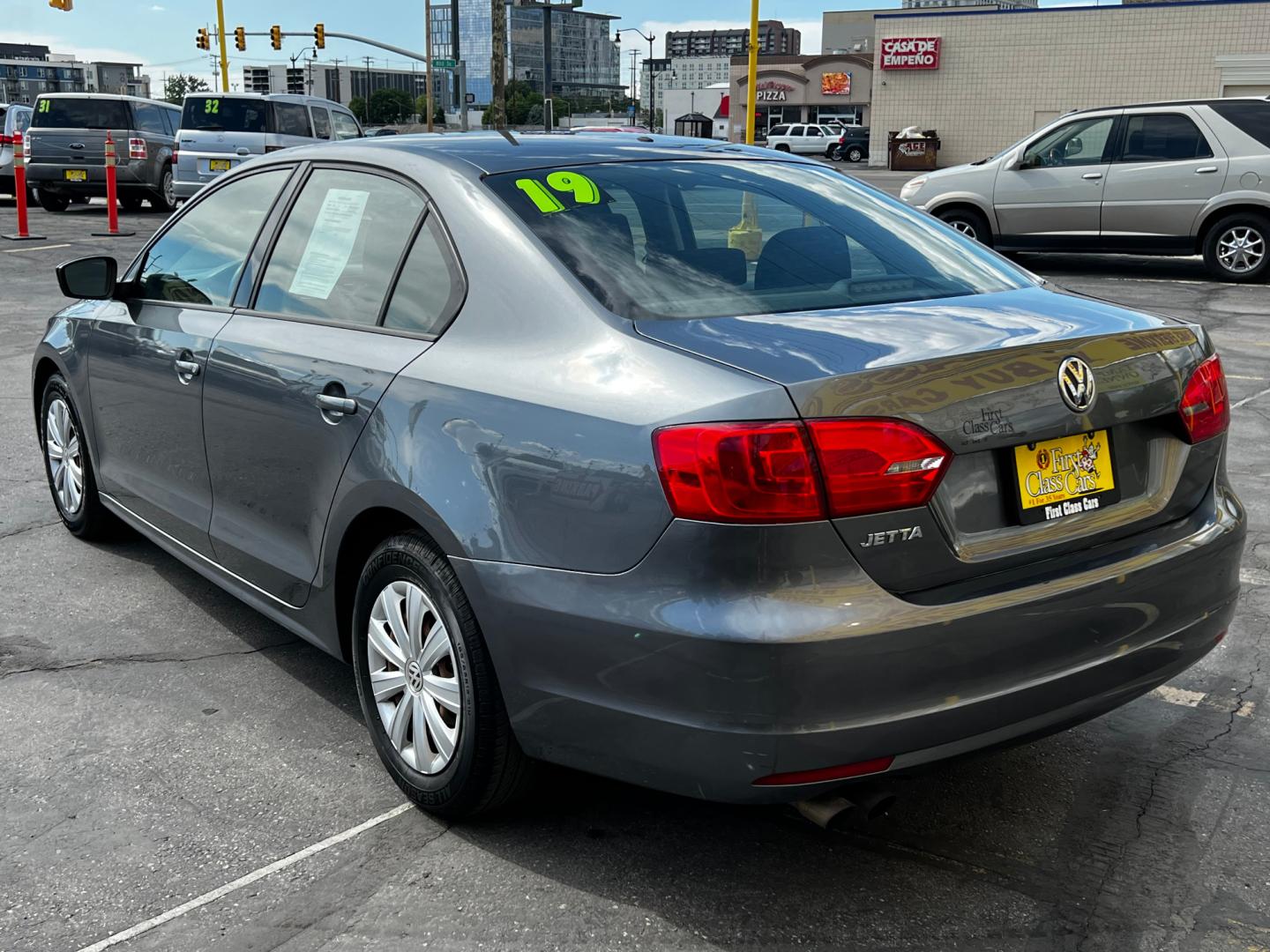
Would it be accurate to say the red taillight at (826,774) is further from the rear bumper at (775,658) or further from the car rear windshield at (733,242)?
the car rear windshield at (733,242)

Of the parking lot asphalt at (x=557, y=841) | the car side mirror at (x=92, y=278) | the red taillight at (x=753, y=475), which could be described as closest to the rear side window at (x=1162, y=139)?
the parking lot asphalt at (x=557, y=841)

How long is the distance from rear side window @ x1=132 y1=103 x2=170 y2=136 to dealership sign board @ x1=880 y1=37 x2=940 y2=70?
31058mm

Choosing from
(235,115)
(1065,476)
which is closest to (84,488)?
(1065,476)

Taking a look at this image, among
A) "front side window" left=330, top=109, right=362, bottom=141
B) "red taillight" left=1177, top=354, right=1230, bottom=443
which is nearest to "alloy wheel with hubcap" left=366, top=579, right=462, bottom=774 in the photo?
"red taillight" left=1177, top=354, right=1230, bottom=443

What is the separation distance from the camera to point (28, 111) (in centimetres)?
2573

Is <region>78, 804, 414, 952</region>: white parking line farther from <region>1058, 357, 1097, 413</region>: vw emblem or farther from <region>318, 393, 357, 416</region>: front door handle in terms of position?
<region>1058, 357, 1097, 413</region>: vw emblem

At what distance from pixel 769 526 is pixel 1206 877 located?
139 centimetres

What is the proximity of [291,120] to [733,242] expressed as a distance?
783 inches

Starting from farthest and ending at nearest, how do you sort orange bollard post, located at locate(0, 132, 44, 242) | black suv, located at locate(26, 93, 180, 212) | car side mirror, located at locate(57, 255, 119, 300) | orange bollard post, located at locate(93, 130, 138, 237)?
black suv, located at locate(26, 93, 180, 212), orange bollard post, located at locate(93, 130, 138, 237), orange bollard post, located at locate(0, 132, 44, 242), car side mirror, located at locate(57, 255, 119, 300)

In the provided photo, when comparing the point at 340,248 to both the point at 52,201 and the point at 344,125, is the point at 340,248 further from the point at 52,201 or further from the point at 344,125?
the point at 52,201

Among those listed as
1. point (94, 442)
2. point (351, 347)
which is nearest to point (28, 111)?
point (94, 442)

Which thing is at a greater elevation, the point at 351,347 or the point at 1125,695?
the point at 351,347

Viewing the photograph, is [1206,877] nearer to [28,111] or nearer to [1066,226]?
[1066,226]

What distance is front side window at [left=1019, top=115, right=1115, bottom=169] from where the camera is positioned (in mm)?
14656
